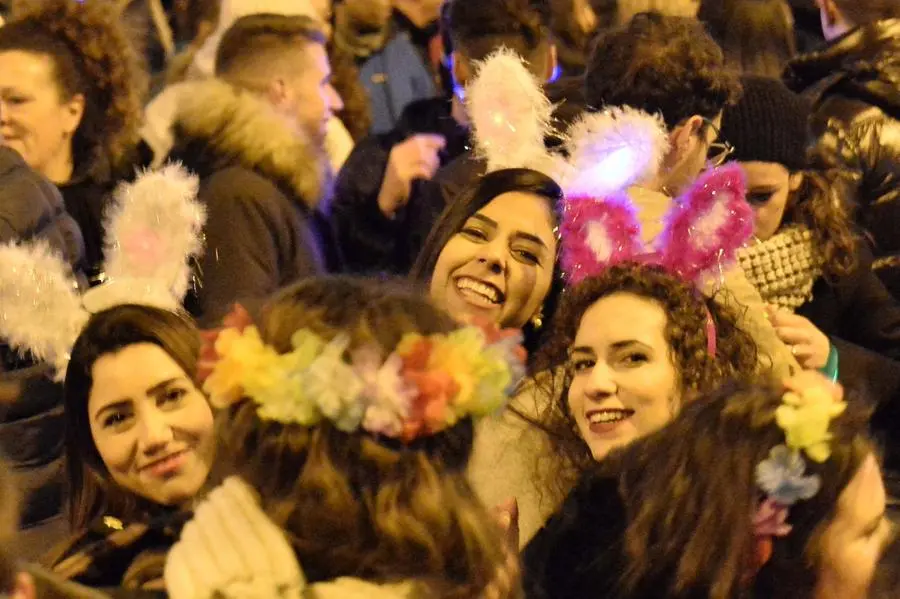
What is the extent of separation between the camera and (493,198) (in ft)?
10.5

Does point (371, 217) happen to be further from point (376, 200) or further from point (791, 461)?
point (791, 461)

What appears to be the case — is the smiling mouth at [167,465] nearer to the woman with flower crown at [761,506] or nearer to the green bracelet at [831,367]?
the woman with flower crown at [761,506]

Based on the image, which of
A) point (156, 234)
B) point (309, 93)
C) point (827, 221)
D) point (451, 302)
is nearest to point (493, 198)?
point (451, 302)

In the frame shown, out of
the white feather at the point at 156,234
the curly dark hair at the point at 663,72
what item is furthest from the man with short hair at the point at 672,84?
the white feather at the point at 156,234

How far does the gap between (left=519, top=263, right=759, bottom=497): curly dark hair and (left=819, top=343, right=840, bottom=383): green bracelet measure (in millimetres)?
297

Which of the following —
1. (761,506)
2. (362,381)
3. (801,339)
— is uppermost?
(362,381)

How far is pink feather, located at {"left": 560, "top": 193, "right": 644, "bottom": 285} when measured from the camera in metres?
2.89

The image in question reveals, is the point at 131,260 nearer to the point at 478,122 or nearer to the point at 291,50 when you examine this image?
the point at 478,122

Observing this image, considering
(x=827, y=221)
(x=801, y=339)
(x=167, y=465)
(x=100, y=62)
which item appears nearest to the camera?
(x=167, y=465)

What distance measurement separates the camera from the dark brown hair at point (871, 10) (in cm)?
398

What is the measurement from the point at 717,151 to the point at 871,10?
32.5 inches

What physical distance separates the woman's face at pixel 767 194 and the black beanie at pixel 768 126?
0.04 metres

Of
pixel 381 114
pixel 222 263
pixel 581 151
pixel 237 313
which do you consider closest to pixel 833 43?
pixel 581 151

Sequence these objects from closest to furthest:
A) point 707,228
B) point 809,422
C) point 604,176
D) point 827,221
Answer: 1. point 809,422
2. point 707,228
3. point 604,176
4. point 827,221
